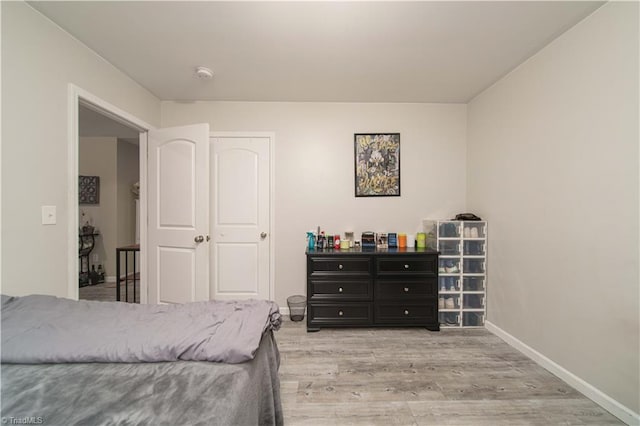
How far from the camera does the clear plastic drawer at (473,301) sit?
2584 mm

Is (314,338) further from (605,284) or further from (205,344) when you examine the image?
(605,284)

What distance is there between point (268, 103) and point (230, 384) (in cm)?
280

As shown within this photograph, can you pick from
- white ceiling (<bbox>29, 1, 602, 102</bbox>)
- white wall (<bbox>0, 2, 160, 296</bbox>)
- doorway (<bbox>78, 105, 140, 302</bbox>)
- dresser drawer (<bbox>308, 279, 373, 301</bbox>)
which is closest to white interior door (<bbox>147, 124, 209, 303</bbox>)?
white ceiling (<bbox>29, 1, 602, 102</bbox>)

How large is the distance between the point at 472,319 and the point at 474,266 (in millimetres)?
558

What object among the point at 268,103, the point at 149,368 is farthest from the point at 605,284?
the point at 268,103

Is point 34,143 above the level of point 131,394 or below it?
above

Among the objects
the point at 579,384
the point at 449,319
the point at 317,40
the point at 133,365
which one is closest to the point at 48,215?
the point at 133,365

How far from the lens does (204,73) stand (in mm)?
2221

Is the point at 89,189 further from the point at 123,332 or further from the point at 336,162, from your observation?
the point at 123,332

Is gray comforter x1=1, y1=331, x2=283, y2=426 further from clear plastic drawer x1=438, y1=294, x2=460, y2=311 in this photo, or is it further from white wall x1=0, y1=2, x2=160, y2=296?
clear plastic drawer x1=438, y1=294, x2=460, y2=311

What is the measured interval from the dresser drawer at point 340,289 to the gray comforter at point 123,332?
1.24 m

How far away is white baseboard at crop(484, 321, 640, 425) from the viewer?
4.65 feet

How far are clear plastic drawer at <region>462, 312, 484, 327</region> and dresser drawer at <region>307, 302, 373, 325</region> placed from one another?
3.37ft

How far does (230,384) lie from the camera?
0.85 m
